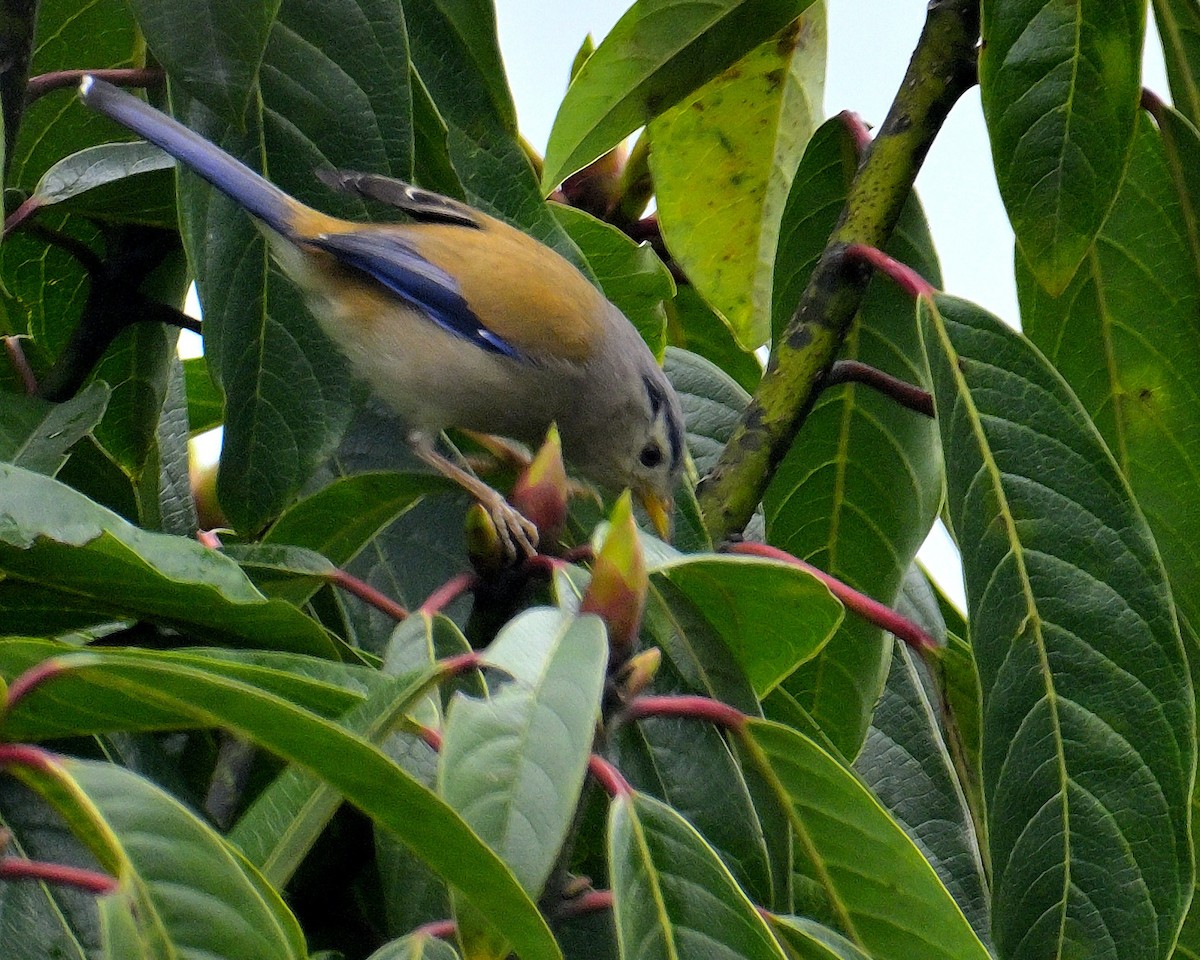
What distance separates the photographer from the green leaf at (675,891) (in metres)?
1.32

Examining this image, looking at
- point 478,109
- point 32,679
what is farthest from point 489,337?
point 32,679

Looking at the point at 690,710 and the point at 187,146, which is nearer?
the point at 690,710

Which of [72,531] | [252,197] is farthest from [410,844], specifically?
[252,197]

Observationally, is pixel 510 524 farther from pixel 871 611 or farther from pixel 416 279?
pixel 416 279

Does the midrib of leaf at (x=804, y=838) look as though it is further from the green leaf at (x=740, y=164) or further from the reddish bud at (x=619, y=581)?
the green leaf at (x=740, y=164)

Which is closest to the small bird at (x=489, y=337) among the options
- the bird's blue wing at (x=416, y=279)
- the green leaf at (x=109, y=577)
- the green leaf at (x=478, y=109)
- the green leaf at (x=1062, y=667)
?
the bird's blue wing at (x=416, y=279)

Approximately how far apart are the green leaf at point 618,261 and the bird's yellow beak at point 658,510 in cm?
40

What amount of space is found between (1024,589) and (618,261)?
3.05ft

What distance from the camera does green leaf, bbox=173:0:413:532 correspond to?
1890 millimetres

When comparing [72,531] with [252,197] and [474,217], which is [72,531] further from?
[474,217]

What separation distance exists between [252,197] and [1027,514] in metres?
1.09

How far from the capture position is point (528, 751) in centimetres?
116

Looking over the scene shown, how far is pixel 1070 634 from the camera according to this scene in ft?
6.00

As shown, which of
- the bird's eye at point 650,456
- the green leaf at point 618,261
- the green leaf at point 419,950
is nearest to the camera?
the green leaf at point 419,950
